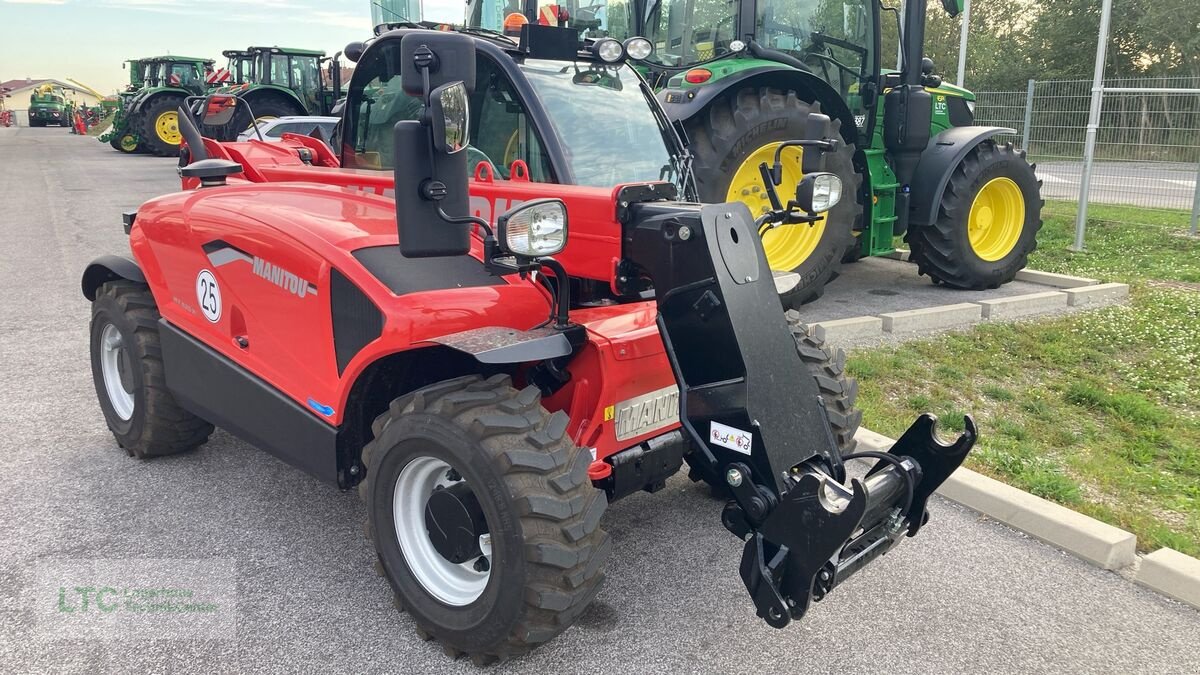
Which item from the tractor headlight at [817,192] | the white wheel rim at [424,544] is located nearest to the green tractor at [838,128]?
the tractor headlight at [817,192]

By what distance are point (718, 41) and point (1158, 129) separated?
6769 mm

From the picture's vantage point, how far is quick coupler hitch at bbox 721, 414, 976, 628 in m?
2.43

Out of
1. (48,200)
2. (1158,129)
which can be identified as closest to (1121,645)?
(1158,129)

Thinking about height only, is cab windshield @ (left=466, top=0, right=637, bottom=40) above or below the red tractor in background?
above

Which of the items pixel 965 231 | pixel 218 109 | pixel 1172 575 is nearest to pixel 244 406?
pixel 218 109

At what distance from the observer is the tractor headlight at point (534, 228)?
254cm

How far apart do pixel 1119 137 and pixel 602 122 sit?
9.96 meters

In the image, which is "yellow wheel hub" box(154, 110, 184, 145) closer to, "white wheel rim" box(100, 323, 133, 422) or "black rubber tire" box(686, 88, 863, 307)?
"black rubber tire" box(686, 88, 863, 307)

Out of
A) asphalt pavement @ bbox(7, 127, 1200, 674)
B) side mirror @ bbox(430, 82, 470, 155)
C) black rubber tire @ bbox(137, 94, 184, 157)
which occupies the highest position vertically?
black rubber tire @ bbox(137, 94, 184, 157)

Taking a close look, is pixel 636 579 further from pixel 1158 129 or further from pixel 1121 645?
pixel 1158 129

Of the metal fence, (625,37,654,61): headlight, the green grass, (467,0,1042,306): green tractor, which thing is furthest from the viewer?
the metal fence

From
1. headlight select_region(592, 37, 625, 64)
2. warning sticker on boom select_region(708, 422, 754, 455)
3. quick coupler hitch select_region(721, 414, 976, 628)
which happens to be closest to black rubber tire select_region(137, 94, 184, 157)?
headlight select_region(592, 37, 625, 64)

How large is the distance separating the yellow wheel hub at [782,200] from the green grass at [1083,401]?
1383 millimetres

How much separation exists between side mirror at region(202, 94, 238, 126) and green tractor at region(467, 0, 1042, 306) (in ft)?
6.77
